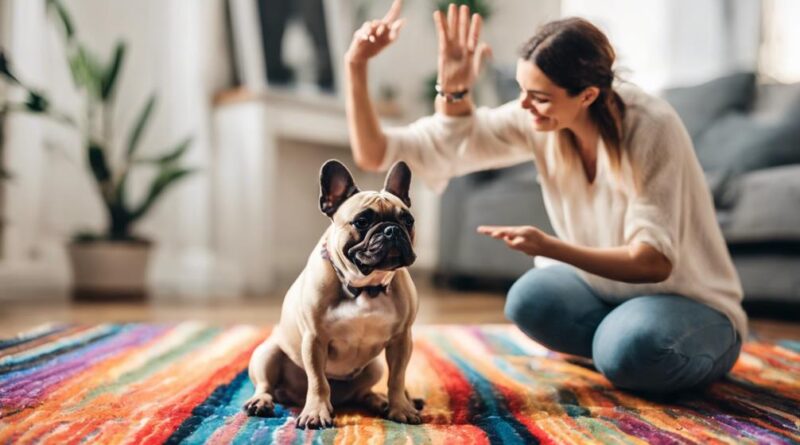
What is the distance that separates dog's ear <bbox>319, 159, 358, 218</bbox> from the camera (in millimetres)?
1038

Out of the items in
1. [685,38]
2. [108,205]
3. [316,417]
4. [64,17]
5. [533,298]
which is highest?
[685,38]

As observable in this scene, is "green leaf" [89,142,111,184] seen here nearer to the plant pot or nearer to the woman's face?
the plant pot

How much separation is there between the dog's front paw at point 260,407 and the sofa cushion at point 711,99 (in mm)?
2253

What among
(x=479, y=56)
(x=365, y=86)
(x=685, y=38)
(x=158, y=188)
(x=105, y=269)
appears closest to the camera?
(x=365, y=86)

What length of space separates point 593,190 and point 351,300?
547mm

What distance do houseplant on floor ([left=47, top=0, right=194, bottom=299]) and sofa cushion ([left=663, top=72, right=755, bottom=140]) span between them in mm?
2008

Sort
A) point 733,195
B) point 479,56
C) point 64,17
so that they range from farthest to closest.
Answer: point 64,17
point 733,195
point 479,56

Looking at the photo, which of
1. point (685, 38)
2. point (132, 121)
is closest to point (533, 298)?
point (132, 121)

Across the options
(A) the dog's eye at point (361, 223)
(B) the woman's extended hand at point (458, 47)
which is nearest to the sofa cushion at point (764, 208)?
(B) the woman's extended hand at point (458, 47)

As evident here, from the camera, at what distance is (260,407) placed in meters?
→ 1.06

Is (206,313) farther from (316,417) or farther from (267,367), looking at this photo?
(316,417)

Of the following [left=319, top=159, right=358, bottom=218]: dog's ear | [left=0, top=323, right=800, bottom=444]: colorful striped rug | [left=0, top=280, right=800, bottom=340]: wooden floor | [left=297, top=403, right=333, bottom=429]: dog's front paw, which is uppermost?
[left=319, top=159, right=358, bottom=218]: dog's ear

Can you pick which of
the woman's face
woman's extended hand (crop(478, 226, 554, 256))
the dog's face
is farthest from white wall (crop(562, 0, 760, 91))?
the dog's face

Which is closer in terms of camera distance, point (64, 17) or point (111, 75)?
point (64, 17)
